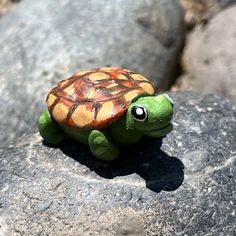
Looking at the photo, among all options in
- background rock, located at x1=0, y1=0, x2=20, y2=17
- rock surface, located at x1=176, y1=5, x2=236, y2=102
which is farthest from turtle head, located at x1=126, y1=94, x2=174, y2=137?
background rock, located at x1=0, y1=0, x2=20, y2=17

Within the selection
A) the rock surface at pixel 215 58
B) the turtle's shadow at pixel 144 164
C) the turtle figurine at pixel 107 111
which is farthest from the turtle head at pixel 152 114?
the rock surface at pixel 215 58

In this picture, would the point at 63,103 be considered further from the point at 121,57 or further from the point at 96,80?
the point at 121,57

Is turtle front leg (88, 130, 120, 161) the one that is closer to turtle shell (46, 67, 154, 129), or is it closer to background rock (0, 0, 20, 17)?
turtle shell (46, 67, 154, 129)

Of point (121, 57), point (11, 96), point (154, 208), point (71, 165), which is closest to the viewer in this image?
point (154, 208)

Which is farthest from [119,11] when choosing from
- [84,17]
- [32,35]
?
[32,35]

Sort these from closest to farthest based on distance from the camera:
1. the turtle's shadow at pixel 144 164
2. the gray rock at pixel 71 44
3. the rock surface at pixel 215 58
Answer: the turtle's shadow at pixel 144 164 → the gray rock at pixel 71 44 → the rock surface at pixel 215 58

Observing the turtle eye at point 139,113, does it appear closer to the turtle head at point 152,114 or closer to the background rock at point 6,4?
the turtle head at point 152,114

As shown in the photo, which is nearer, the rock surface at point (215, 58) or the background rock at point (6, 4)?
the rock surface at point (215, 58)
